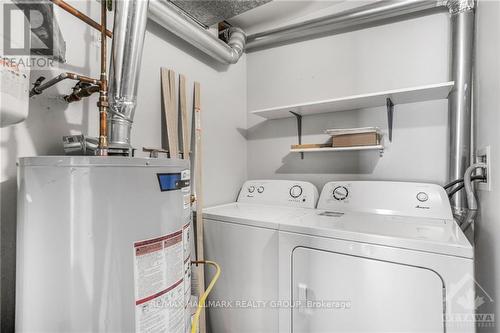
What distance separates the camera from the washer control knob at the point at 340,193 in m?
1.63

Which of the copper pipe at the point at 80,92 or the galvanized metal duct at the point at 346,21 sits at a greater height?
the galvanized metal duct at the point at 346,21

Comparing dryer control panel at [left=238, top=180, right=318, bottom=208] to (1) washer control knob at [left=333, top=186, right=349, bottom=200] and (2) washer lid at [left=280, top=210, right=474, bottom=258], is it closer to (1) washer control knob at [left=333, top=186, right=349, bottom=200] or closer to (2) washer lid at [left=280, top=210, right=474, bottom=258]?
(1) washer control knob at [left=333, top=186, right=349, bottom=200]

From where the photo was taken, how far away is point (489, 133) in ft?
3.61

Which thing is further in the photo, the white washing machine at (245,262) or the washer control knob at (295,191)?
the washer control knob at (295,191)

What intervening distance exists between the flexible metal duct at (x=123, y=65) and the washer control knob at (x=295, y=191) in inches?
48.1

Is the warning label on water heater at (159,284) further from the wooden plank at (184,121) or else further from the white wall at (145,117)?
the wooden plank at (184,121)

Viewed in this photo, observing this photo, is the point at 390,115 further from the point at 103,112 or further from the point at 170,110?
the point at 103,112

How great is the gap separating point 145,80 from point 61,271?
3.71 ft

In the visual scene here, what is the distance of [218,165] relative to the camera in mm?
1968

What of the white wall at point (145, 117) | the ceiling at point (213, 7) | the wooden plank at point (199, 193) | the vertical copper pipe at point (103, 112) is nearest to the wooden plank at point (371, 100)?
the white wall at point (145, 117)

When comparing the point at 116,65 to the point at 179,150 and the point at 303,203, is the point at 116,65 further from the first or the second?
the point at 303,203

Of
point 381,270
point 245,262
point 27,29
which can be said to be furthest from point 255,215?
point 27,29

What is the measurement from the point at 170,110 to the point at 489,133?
1.66m

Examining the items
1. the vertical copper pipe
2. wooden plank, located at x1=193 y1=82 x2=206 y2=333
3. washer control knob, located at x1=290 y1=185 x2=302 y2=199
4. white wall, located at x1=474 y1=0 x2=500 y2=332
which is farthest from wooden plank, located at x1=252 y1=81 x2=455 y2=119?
the vertical copper pipe
